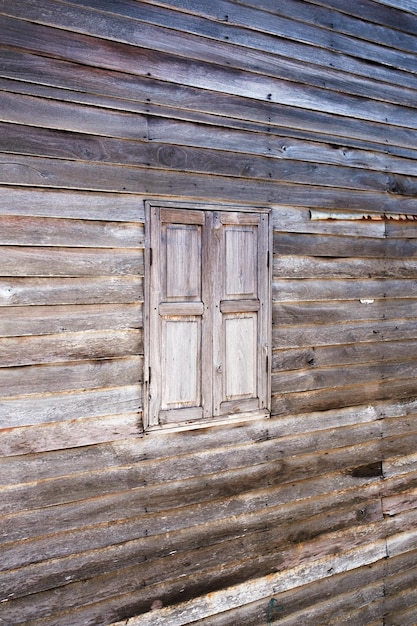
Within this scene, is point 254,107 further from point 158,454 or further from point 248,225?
point 158,454

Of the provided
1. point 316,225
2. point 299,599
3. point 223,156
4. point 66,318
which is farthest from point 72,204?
point 299,599

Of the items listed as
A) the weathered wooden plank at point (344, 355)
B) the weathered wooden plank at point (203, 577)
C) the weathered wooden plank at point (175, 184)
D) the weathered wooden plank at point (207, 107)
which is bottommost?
the weathered wooden plank at point (203, 577)

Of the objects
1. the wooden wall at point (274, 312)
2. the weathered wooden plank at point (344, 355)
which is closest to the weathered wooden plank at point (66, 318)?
the wooden wall at point (274, 312)

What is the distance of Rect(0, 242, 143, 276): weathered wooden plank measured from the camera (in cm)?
285

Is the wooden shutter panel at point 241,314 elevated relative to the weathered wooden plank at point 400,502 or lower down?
elevated

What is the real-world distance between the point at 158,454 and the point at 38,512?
710mm

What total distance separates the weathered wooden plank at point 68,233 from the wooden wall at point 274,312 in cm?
1

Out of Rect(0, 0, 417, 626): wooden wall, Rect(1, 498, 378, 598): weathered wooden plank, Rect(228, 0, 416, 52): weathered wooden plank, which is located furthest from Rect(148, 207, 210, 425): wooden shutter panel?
Rect(228, 0, 416, 52): weathered wooden plank

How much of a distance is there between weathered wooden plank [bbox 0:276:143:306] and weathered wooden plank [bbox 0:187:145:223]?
334 millimetres

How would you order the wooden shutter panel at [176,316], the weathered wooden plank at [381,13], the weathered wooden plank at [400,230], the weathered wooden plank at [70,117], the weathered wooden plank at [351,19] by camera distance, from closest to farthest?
the weathered wooden plank at [70,117]
the wooden shutter panel at [176,316]
the weathered wooden plank at [351,19]
the weathered wooden plank at [381,13]
the weathered wooden plank at [400,230]

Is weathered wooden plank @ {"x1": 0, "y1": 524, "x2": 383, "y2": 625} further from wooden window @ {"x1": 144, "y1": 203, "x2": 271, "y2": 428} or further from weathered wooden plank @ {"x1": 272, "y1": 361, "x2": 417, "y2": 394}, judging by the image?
weathered wooden plank @ {"x1": 272, "y1": 361, "x2": 417, "y2": 394}

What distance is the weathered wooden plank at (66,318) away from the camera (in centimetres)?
285

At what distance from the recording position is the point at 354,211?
3.95 meters

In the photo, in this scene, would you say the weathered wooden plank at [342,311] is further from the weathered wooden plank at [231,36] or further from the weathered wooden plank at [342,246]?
the weathered wooden plank at [231,36]
